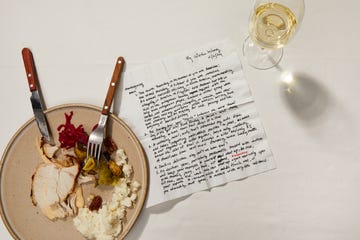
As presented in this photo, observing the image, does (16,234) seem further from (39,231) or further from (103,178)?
(103,178)

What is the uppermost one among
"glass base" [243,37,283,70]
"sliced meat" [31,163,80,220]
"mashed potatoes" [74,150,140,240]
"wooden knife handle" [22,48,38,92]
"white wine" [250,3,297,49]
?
"wooden knife handle" [22,48,38,92]

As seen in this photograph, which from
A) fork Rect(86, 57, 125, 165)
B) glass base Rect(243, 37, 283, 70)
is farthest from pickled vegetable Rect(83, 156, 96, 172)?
glass base Rect(243, 37, 283, 70)

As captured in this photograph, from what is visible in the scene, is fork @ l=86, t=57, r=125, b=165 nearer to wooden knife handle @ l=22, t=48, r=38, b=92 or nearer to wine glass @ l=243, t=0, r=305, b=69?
wooden knife handle @ l=22, t=48, r=38, b=92

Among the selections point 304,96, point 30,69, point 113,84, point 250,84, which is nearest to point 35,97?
point 30,69

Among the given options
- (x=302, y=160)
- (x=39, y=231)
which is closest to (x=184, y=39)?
(x=302, y=160)

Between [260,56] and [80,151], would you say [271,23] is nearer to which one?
[260,56]

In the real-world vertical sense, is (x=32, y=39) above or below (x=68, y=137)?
above
